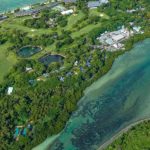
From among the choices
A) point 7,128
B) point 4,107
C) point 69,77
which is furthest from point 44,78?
point 7,128

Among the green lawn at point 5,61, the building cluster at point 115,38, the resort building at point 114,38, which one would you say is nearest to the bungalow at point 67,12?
the building cluster at point 115,38

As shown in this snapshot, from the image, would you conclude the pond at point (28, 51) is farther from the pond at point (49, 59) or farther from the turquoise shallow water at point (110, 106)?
the turquoise shallow water at point (110, 106)

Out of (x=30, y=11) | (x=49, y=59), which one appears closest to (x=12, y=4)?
(x=30, y=11)

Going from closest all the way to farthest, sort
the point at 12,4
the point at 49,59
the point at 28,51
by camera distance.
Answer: the point at 49,59 → the point at 28,51 → the point at 12,4

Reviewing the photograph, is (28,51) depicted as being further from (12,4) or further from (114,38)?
(12,4)

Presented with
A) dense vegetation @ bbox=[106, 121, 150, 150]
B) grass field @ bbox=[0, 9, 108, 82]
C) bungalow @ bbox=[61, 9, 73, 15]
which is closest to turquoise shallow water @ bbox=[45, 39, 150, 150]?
dense vegetation @ bbox=[106, 121, 150, 150]
